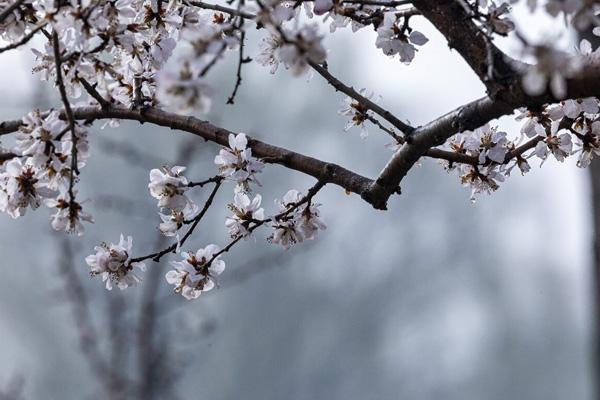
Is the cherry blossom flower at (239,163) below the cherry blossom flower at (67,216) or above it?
above

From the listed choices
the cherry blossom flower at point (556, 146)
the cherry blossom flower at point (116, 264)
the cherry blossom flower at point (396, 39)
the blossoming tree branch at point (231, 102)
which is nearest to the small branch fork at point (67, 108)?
the blossoming tree branch at point (231, 102)

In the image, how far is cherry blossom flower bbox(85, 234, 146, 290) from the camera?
159 cm

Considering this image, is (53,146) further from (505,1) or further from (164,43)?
(505,1)

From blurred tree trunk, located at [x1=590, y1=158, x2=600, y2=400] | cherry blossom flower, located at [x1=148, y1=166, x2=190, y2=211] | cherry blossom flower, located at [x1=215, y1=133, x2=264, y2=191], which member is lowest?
cherry blossom flower, located at [x1=148, y1=166, x2=190, y2=211]

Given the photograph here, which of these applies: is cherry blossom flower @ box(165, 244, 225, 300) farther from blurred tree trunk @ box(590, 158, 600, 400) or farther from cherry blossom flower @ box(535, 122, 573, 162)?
blurred tree trunk @ box(590, 158, 600, 400)

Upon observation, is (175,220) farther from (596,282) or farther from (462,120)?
(596,282)

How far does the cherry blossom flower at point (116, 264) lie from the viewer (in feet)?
5.22

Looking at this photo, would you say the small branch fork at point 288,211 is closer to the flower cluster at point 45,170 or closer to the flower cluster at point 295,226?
the flower cluster at point 295,226

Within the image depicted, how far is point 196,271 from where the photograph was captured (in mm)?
1614

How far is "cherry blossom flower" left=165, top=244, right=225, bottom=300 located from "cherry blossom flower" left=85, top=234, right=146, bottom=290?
7cm

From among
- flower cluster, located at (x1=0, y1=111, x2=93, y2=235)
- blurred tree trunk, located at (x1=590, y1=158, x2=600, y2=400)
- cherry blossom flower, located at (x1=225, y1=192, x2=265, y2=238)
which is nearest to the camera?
flower cluster, located at (x1=0, y1=111, x2=93, y2=235)

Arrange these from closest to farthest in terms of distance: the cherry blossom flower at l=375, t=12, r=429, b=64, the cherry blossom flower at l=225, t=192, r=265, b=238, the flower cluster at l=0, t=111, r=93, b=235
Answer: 1. the flower cluster at l=0, t=111, r=93, b=235
2. the cherry blossom flower at l=375, t=12, r=429, b=64
3. the cherry blossom flower at l=225, t=192, r=265, b=238

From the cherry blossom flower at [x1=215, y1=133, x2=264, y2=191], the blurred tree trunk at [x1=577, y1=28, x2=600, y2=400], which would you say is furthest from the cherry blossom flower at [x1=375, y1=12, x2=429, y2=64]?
the blurred tree trunk at [x1=577, y1=28, x2=600, y2=400]

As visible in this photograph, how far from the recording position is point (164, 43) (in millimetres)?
1572
